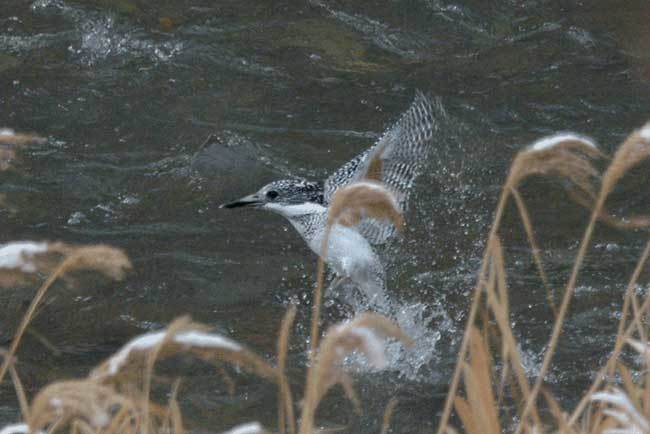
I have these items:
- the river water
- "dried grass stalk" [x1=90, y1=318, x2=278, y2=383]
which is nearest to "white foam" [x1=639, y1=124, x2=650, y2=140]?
"dried grass stalk" [x1=90, y1=318, x2=278, y2=383]

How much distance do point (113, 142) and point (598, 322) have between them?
141 inches

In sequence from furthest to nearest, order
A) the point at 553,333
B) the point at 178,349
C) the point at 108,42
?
the point at 108,42 < the point at 553,333 < the point at 178,349

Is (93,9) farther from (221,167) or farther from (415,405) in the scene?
(415,405)

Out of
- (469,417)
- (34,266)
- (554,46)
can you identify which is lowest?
(554,46)

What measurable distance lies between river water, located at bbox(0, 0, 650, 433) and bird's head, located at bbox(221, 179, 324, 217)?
39cm

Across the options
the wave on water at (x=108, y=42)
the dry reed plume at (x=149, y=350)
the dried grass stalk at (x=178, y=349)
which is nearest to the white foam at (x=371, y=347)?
the dry reed plume at (x=149, y=350)

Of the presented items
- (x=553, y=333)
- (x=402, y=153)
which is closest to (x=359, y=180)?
(x=402, y=153)

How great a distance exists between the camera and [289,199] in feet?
21.5

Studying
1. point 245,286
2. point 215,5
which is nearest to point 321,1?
point 215,5

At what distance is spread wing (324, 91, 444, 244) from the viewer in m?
5.98

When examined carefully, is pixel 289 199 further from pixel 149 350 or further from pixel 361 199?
pixel 149 350

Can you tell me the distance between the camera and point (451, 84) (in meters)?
8.73

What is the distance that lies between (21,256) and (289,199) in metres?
4.37

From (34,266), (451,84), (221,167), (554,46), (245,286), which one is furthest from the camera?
(554,46)
